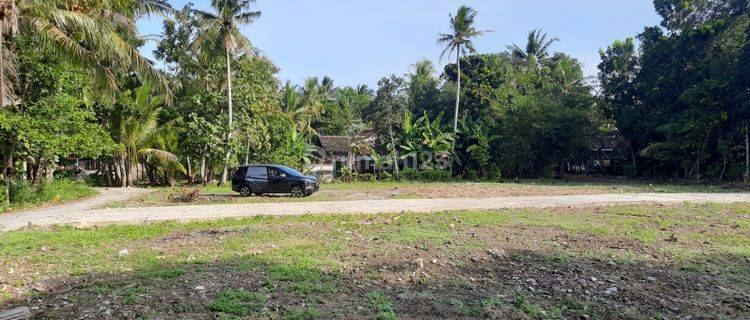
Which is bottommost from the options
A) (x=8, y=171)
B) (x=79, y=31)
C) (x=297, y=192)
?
(x=297, y=192)

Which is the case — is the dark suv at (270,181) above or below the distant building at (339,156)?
below

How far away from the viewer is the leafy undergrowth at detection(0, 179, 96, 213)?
47.7ft

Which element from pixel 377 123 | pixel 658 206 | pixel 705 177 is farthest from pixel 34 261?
pixel 705 177

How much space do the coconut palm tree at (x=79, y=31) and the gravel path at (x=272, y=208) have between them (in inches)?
134

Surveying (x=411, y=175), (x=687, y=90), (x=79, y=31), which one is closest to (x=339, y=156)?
(x=411, y=175)

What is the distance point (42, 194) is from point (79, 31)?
7361mm

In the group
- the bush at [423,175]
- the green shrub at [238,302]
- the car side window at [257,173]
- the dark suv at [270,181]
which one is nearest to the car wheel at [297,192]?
the dark suv at [270,181]

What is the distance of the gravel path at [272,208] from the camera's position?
39.4 feet

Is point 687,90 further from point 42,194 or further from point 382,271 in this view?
point 42,194

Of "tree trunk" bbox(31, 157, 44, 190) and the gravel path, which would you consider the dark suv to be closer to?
the gravel path

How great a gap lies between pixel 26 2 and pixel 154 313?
384 inches

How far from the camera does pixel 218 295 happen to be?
5.29 meters

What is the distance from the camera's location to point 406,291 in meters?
5.61

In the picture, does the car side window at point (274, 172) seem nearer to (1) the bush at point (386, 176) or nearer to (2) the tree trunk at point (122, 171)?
(2) the tree trunk at point (122, 171)
